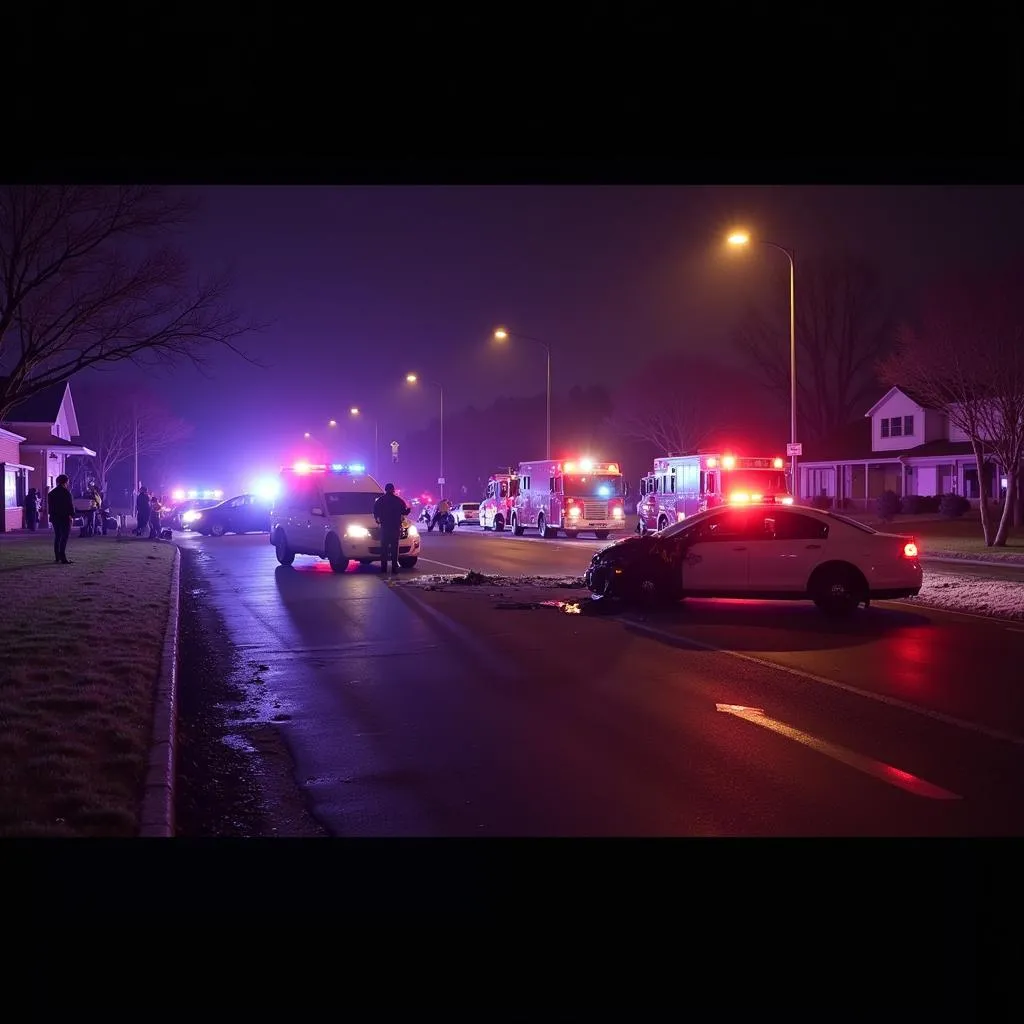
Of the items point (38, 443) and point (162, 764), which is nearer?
point (162, 764)

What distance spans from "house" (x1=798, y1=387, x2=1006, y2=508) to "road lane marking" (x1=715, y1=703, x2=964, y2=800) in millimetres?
45408

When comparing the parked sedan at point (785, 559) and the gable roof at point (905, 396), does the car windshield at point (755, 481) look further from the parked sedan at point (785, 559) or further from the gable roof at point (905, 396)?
the gable roof at point (905, 396)

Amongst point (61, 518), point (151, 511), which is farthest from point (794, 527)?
point (151, 511)

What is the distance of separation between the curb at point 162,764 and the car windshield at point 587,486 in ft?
91.8

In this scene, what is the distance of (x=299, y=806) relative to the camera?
6.77 metres

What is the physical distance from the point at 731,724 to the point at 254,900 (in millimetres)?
4573

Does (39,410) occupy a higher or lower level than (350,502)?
higher

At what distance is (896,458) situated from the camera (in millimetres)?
59750

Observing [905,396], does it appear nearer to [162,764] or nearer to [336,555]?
[336,555]

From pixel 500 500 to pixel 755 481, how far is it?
15.1m

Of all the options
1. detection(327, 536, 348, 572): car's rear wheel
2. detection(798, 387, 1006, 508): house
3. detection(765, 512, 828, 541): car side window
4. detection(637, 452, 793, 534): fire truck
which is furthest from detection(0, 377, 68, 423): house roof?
detection(765, 512, 828, 541): car side window

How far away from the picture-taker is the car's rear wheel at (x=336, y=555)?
78.7 feet
